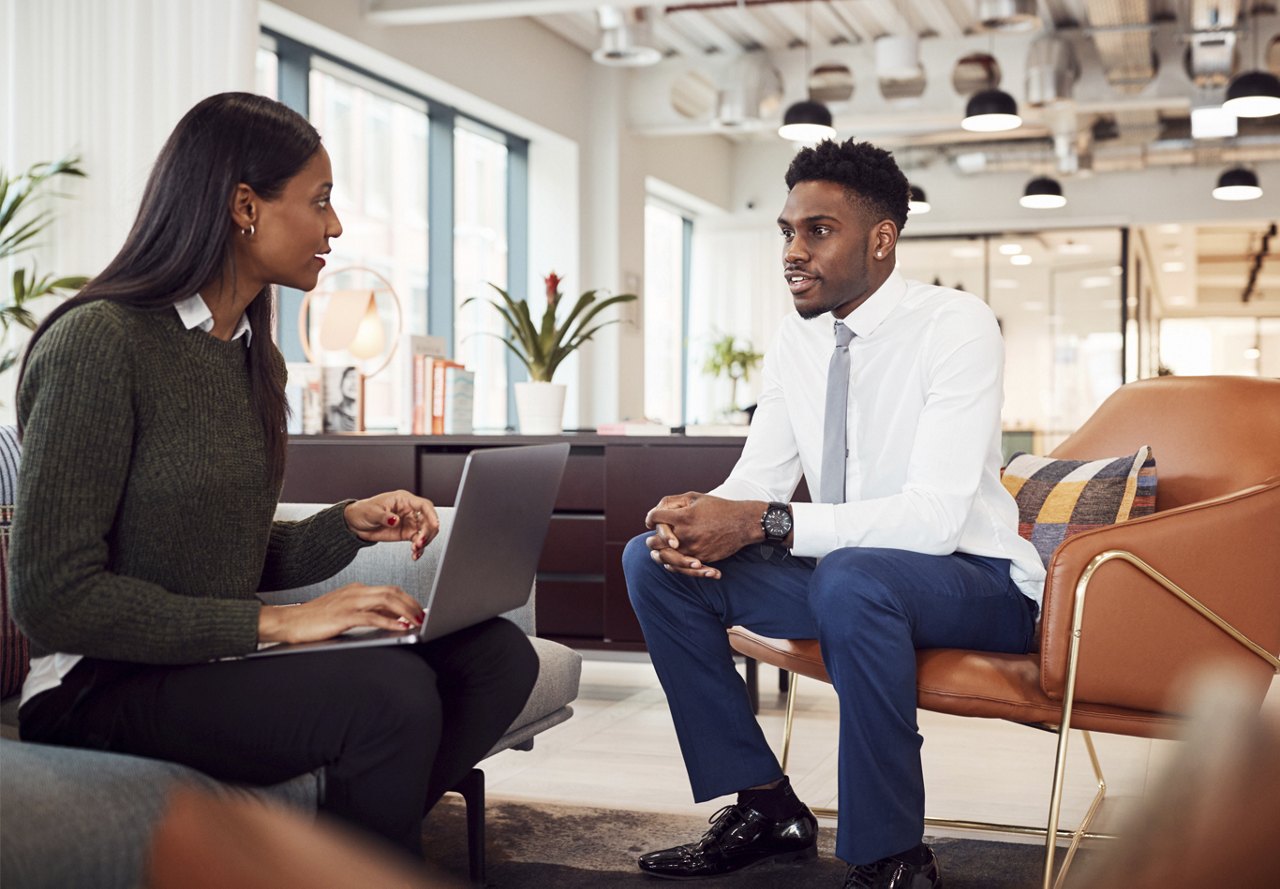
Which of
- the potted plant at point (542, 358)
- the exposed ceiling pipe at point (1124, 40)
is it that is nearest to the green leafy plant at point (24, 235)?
the potted plant at point (542, 358)

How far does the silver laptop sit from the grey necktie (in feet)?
1.84

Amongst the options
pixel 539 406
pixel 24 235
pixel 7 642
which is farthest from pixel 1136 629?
pixel 24 235

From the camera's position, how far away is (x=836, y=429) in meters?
2.18

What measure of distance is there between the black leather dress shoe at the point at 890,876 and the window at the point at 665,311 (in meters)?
8.29

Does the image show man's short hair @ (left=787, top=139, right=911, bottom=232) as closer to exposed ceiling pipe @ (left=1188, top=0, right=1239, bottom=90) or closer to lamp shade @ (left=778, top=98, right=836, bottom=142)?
lamp shade @ (left=778, top=98, right=836, bottom=142)

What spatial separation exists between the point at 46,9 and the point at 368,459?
2036mm

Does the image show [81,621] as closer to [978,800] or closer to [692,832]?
[692,832]

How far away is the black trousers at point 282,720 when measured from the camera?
1.36 m

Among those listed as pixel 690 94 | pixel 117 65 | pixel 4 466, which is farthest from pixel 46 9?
pixel 690 94

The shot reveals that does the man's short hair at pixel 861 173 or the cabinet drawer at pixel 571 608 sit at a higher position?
the man's short hair at pixel 861 173

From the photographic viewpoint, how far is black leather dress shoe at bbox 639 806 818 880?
6.95ft

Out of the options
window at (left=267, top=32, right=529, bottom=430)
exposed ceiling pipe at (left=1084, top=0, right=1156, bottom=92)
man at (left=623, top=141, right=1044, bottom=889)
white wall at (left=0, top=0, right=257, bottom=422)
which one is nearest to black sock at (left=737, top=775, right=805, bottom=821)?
man at (left=623, top=141, right=1044, bottom=889)

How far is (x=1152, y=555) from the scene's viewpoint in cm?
186

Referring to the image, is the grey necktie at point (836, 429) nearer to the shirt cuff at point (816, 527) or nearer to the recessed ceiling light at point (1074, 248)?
the shirt cuff at point (816, 527)
